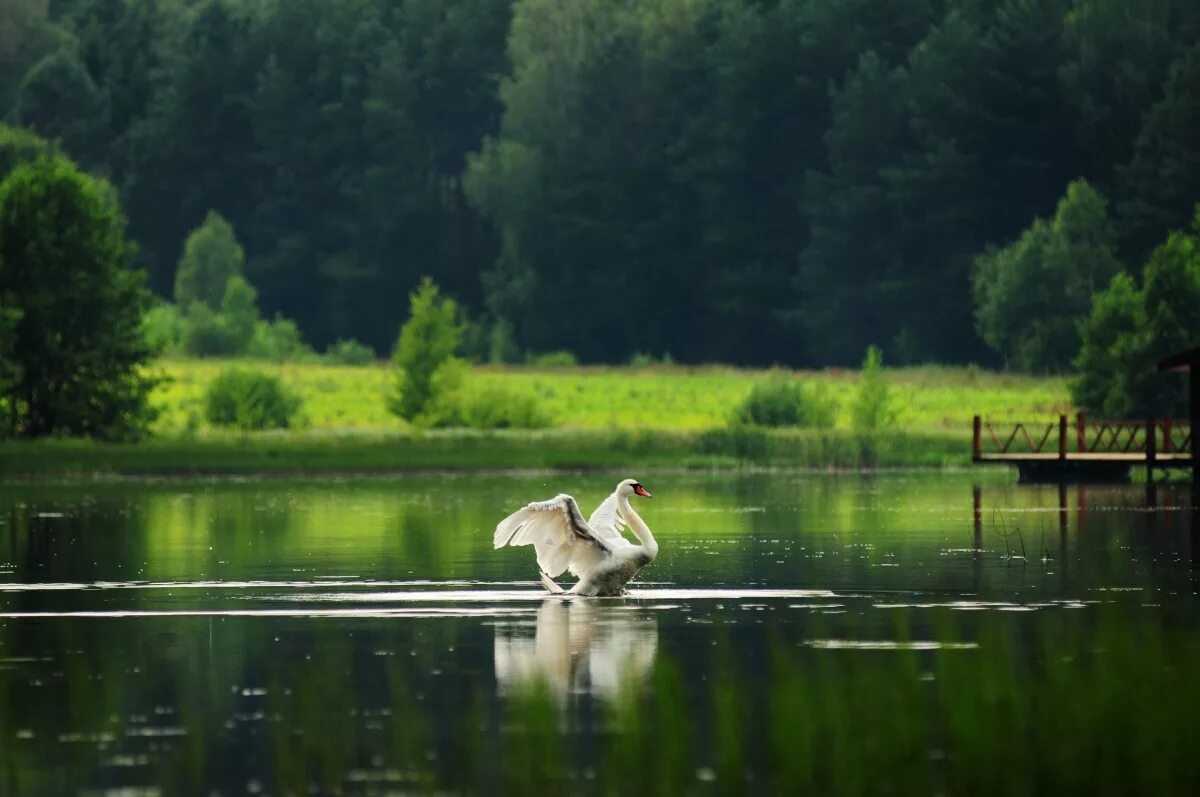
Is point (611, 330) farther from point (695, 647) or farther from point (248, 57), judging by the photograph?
point (695, 647)

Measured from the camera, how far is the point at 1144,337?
72938 mm

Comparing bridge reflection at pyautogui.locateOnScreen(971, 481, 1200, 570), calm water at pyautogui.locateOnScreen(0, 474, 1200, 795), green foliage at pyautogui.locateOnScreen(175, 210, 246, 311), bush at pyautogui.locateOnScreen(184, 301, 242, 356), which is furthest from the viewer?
green foliage at pyautogui.locateOnScreen(175, 210, 246, 311)

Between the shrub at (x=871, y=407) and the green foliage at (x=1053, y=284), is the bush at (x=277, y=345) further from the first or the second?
the shrub at (x=871, y=407)

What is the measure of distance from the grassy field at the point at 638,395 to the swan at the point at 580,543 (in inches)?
1837

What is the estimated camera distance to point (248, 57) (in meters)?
139

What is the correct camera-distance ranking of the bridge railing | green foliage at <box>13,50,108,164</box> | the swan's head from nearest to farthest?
the swan's head → the bridge railing → green foliage at <box>13,50,108,164</box>

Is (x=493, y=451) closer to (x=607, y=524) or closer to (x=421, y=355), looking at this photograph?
(x=421, y=355)

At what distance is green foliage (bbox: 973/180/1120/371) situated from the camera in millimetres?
101875

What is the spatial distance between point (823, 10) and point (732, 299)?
46.3 ft

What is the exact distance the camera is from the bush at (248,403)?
263 feet

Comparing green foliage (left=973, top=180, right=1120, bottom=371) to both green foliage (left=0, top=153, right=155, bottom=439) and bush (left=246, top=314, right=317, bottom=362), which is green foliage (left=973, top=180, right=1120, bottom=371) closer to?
bush (left=246, top=314, right=317, bottom=362)

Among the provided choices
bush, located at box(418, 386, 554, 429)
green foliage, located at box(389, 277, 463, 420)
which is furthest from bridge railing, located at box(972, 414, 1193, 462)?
green foliage, located at box(389, 277, 463, 420)

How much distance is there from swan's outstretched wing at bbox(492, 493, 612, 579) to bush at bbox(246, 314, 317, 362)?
7610 centimetres

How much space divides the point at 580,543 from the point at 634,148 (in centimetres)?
9986
